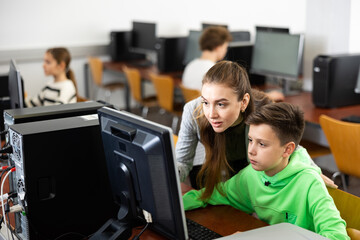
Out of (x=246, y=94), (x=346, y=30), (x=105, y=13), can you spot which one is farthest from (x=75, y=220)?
(x=105, y=13)

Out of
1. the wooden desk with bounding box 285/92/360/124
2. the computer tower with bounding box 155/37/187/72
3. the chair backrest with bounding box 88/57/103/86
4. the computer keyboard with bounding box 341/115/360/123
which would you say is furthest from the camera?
the chair backrest with bounding box 88/57/103/86

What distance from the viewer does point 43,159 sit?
5.43 ft

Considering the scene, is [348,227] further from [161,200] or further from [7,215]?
[7,215]

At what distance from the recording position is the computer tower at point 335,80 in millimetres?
3641

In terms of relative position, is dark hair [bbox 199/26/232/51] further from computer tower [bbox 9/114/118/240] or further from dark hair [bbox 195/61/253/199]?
Answer: computer tower [bbox 9/114/118/240]

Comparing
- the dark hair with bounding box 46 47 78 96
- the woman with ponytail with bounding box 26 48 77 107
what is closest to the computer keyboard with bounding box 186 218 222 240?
the woman with ponytail with bounding box 26 48 77 107

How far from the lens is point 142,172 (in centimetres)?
144

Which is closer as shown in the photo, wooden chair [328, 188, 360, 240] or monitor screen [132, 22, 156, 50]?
wooden chair [328, 188, 360, 240]

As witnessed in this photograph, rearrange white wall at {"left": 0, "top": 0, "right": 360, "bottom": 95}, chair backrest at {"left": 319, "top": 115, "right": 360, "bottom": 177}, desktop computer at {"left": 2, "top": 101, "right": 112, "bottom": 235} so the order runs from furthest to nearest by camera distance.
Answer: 1. white wall at {"left": 0, "top": 0, "right": 360, "bottom": 95}
2. chair backrest at {"left": 319, "top": 115, "right": 360, "bottom": 177}
3. desktop computer at {"left": 2, "top": 101, "right": 112, "bottom": 235}

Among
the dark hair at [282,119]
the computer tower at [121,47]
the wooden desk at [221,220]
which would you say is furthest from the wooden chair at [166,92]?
the dark hair at [282,119]

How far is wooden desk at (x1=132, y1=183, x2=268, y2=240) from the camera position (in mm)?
1757

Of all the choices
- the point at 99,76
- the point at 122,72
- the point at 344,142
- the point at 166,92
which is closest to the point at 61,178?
the point at 344,142

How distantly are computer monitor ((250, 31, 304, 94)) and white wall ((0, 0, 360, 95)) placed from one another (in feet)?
3.48

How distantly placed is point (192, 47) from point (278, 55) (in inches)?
49.5
